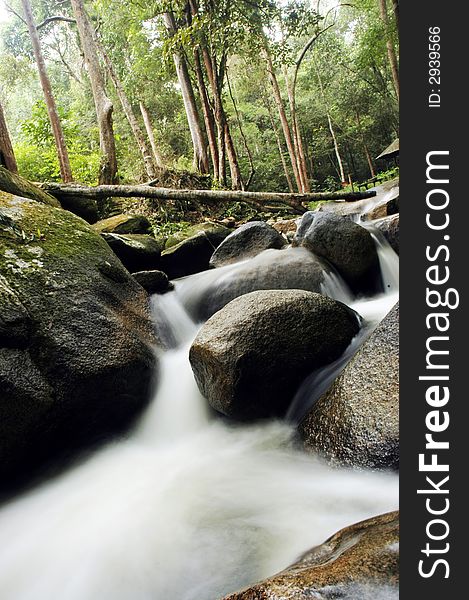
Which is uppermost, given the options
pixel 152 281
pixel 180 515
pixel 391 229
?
pixel 391 229

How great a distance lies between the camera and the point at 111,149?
10734 millimetres

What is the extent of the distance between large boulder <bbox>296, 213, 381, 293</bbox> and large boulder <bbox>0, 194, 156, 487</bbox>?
3.02 m

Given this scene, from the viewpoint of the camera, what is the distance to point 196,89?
1852cm

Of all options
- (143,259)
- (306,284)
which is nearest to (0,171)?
(143,259)

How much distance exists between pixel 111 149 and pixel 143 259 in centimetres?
574

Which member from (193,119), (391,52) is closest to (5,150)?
(193,119)

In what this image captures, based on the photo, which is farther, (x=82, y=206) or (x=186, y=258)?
(x=82, y=206)

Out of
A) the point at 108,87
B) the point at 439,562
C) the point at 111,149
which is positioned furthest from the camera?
the point at 108,87

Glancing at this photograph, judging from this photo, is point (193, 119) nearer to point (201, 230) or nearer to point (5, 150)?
point (201, 230)

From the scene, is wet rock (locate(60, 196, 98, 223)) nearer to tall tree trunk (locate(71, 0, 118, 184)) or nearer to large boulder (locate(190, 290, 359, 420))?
tall tree trunk (locate(71, 0, 118, 184))

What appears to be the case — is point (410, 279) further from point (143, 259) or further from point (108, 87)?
point (108, 87)

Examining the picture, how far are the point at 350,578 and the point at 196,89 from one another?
67.7 feet

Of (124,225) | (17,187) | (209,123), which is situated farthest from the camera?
(209,123)

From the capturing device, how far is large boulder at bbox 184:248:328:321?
5145 millimetres
